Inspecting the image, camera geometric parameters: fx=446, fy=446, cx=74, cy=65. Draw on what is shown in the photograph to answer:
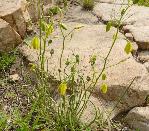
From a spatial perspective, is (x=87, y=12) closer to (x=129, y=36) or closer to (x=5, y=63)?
(x=129, y=36)

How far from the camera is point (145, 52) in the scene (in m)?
4.44

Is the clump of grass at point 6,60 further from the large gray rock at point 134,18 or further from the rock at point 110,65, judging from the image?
the large gray rock at point 134,18

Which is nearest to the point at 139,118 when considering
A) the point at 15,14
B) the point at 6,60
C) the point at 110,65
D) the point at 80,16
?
the point at 110,65

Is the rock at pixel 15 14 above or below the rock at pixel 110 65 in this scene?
above

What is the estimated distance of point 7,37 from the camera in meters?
4.27

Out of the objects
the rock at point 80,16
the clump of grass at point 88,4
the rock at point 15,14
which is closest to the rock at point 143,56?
the rock at point 80,16

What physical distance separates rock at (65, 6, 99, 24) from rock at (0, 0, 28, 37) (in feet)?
2.16

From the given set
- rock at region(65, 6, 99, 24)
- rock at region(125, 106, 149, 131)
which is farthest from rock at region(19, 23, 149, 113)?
rock at region(65, 6, 99, 24)

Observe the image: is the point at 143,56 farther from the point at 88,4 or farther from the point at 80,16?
the point at 88,4

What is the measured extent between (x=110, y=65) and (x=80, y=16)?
119 cm

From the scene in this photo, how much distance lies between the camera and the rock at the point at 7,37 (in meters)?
4.22

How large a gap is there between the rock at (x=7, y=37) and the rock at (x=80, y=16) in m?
0.83

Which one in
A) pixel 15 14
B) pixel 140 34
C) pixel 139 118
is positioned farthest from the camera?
pixel 140 34

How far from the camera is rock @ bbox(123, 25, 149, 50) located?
4.48 meters
